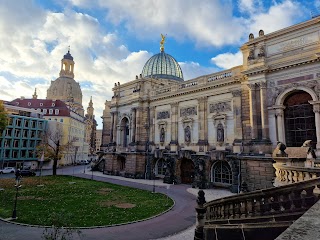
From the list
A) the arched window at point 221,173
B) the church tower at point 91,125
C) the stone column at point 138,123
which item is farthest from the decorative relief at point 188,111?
the church tower at point 91,125

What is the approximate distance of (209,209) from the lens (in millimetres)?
10719

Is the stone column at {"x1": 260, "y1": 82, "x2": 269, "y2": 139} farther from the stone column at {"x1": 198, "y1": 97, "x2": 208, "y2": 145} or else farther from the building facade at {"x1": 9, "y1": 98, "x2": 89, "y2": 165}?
the building facade at {"x1": 9, "y1": 98, "x2": 89, "y2": 165}

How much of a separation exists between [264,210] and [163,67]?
42631mm

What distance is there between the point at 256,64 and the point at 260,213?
21.7m

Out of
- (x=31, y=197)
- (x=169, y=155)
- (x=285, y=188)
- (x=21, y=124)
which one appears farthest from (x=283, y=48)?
(x=21, y=124)

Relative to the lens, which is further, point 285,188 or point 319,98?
point 319,98

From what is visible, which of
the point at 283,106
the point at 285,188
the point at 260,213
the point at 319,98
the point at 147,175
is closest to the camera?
the point at 285,188

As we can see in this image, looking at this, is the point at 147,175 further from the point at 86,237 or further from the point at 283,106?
the point at 86,237

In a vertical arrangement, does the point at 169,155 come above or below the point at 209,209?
above

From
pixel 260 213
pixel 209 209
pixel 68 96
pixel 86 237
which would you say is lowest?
pixel 86 237

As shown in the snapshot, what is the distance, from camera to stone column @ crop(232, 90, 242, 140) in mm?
27470

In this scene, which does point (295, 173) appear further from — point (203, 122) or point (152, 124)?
point (152, 124)

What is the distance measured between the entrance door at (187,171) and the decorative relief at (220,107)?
8.18 m

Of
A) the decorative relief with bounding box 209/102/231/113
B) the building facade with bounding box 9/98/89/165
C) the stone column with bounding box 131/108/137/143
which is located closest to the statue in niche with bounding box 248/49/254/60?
the decorative relief with bounding box 209/102/231/113
